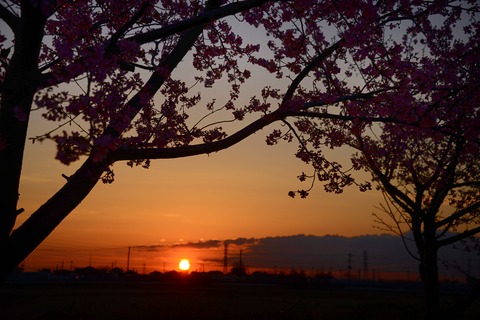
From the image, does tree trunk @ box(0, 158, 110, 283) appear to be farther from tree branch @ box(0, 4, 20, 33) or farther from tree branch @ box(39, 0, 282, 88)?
tree branch @ box(0, 4, 20, 33)

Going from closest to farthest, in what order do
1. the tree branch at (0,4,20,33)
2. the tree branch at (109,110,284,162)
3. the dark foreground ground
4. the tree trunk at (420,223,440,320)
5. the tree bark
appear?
→ the tree bark → the tree branch at (109,110,284,162) → the tree branch at (0,4,20,33) → the tree trunk at (420,223,440,320) → the dark foreground ground

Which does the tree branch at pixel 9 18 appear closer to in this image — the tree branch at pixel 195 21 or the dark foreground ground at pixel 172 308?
the tree branch at pixel 195 21

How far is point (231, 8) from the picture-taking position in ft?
21.1

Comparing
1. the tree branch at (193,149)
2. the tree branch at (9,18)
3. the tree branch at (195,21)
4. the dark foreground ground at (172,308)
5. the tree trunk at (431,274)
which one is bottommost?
the dark foreground ground at (172,308)

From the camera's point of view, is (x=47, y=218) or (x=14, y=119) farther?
(x=47, y=218)

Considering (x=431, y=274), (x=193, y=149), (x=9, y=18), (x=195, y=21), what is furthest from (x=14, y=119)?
(x=431, y=274)

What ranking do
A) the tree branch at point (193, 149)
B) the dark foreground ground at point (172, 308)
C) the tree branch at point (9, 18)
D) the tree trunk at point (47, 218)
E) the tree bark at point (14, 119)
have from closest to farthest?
1. the tree bark at point (14, 119)
2. the tree trunk at point (47, 218)
3. the tree branch at point (193, 149)
4. the tree branch at point (9, 18)
5. the dark foreground ground at point (172, 308)

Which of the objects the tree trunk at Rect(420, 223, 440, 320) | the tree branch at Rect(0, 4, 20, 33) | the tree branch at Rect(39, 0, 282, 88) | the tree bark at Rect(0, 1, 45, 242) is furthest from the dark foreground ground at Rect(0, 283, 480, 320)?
the tree branch at Rect(39, 0, 282, 88)

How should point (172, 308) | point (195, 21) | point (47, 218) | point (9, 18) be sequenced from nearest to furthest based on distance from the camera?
point (195, 21) < point (47, 218) < point (9, 18) < point (172, 308)

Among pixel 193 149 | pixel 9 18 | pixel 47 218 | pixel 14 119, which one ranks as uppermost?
pixel 9 18

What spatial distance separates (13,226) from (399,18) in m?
7.97

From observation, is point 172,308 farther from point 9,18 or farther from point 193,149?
point 9,18

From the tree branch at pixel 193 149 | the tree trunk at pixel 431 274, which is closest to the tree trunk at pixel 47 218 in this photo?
the tree branch at pixel 193 149

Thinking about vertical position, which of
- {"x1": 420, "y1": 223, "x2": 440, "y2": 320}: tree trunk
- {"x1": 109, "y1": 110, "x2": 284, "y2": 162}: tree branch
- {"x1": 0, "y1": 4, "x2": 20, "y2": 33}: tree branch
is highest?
{"x1": 0, "y1": 4, "x2": 20, "y2": 33}: tree branch
